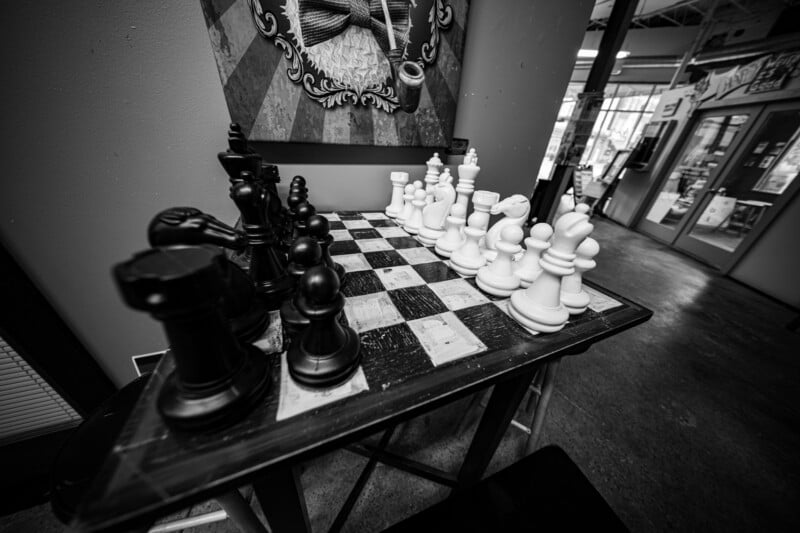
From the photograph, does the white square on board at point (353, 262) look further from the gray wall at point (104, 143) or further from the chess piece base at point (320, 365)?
the gray wall at point (104, 143)

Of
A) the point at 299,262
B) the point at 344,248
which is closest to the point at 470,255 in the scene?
the point at 344,248

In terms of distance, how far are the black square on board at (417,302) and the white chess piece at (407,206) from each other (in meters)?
0.55

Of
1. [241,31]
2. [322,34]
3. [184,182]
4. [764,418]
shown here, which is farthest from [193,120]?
[764,418]

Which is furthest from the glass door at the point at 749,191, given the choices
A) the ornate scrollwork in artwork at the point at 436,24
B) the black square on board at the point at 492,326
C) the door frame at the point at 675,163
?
the black square on board at the point at 492,326

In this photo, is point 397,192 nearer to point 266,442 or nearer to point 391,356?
point 391,356

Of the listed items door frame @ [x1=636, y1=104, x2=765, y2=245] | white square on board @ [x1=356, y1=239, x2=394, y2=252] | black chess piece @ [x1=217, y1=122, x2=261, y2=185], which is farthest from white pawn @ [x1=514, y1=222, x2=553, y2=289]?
door frame @ [x1=636, y1=104, x2=765, y2=245]

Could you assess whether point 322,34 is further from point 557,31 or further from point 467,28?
point 557,31

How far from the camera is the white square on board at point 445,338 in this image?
0.55 metres

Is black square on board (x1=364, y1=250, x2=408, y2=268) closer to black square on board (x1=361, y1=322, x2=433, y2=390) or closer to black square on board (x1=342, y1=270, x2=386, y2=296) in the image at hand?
black square on board (x1=342, y1=270, x2=386, y2=296)

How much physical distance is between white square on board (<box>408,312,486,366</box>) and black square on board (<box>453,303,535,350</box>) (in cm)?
2

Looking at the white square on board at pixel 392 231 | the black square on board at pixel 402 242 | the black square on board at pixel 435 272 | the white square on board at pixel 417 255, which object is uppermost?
the white square on board at pixel 392 231

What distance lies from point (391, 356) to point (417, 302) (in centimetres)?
20

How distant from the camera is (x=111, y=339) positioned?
1.11 m

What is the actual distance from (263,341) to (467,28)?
5.63 ft
